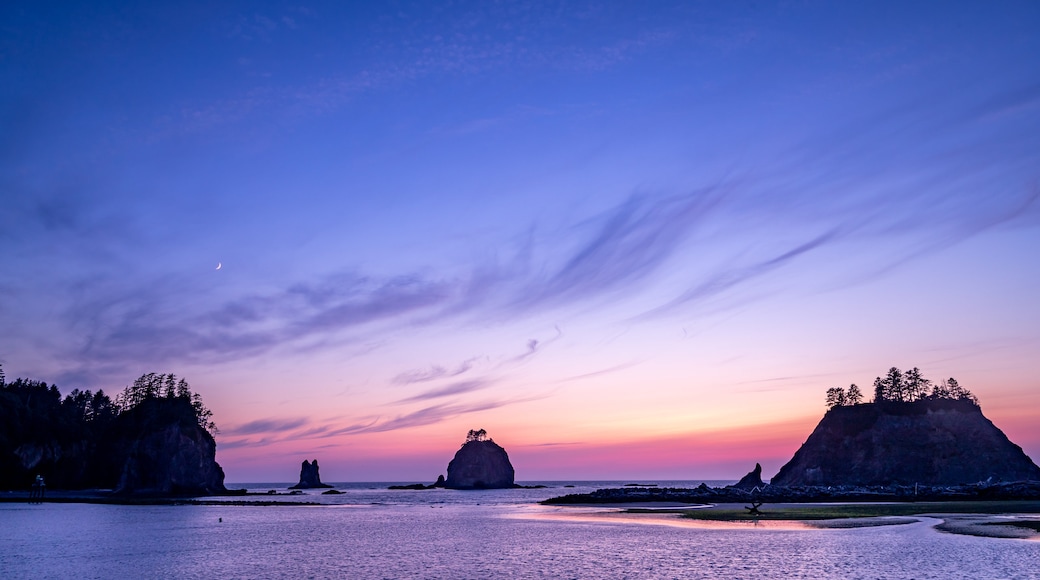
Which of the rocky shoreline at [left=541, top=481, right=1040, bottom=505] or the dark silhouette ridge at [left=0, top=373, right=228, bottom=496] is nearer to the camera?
the rocky shoreline at [left=541, top=481, right=1040, bottom=505]

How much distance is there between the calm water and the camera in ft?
118

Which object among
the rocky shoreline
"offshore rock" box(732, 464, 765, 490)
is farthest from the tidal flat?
"offshore rock" box(732, 464, 765, 490)

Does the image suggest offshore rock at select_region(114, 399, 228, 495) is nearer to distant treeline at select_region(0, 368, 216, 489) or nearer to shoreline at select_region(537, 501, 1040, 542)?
distant treeline at select_region(0, 368, 216, 489)

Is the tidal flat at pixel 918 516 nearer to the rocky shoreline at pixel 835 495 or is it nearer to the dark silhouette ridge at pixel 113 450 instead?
the rocky shoreline at pixel 835 495

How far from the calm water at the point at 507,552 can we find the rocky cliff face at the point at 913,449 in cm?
9878

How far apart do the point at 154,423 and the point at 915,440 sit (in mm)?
178326

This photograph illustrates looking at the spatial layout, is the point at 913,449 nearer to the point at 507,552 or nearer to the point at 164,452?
the point at 507,552

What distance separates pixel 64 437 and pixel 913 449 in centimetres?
19676

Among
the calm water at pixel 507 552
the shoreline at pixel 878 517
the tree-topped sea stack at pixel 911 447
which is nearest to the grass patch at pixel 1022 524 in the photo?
the shoreline at pixel 878 517

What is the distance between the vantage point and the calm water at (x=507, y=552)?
36062 millimetres

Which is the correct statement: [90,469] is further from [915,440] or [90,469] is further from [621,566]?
[915,440]

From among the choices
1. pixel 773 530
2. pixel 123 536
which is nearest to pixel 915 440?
pixel 773 530

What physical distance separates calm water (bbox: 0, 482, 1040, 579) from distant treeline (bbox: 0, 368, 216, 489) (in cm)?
9230

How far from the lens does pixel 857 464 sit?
490 feet
